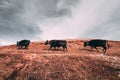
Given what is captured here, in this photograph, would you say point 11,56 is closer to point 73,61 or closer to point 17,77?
point 17,77

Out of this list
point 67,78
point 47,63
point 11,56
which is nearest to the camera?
point 67,78

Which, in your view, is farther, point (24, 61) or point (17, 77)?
point (24, 61)

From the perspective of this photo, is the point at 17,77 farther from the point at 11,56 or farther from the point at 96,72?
the point at 96,72

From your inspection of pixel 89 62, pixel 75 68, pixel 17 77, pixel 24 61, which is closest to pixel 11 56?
pixel 24 61

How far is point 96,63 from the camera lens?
72.9ft

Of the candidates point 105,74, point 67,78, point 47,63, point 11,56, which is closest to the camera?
point 67,78

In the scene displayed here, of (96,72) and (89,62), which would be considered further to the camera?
(89,62)

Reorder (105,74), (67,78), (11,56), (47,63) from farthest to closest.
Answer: (11,56), (47,63), (105,74), (67,78)

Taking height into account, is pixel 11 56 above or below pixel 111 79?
above

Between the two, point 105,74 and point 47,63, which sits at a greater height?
point 47,63

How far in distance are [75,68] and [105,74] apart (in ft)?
12.9

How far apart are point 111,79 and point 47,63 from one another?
28.2 feet

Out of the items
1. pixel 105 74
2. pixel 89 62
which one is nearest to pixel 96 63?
pixel 89 62

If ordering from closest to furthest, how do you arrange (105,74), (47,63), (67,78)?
(67,78), (105,74), (47,63)
